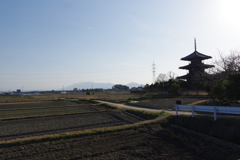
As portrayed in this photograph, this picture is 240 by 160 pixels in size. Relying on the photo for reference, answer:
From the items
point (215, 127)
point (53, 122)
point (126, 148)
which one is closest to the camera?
point (126, 148)

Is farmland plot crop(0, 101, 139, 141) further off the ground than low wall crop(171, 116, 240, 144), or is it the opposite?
low wall crop(171, 116, 240, 144)

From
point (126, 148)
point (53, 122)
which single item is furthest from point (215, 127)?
Result: point (53, 122)

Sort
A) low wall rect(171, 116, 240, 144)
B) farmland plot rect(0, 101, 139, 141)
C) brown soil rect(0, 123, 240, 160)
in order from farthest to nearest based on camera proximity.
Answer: farmland plot rect(0, 101, 139, 141)
low wall rect(171, 116, 240, 144)
brown soil rect(0, 123, 240, 160)

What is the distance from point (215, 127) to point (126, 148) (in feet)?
14.2

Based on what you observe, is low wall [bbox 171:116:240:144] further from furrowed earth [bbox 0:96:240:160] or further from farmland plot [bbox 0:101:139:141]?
farmland plot [bbox 0:101:139:141]

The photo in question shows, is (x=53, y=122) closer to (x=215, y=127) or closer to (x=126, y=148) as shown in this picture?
(x=126, y=148)

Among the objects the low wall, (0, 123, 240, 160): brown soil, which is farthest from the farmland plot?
the low wall

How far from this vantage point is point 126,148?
22.4 ft

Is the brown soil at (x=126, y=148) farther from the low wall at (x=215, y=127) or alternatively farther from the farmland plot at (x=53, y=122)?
the farmland plot at (x=53, y=122)

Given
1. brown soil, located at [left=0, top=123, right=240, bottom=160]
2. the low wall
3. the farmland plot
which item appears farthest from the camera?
the farmland plot

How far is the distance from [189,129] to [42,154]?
699 centimetres

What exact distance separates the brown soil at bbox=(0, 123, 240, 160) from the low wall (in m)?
0.66

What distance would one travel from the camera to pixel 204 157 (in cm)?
604

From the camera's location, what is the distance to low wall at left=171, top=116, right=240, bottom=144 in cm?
730
